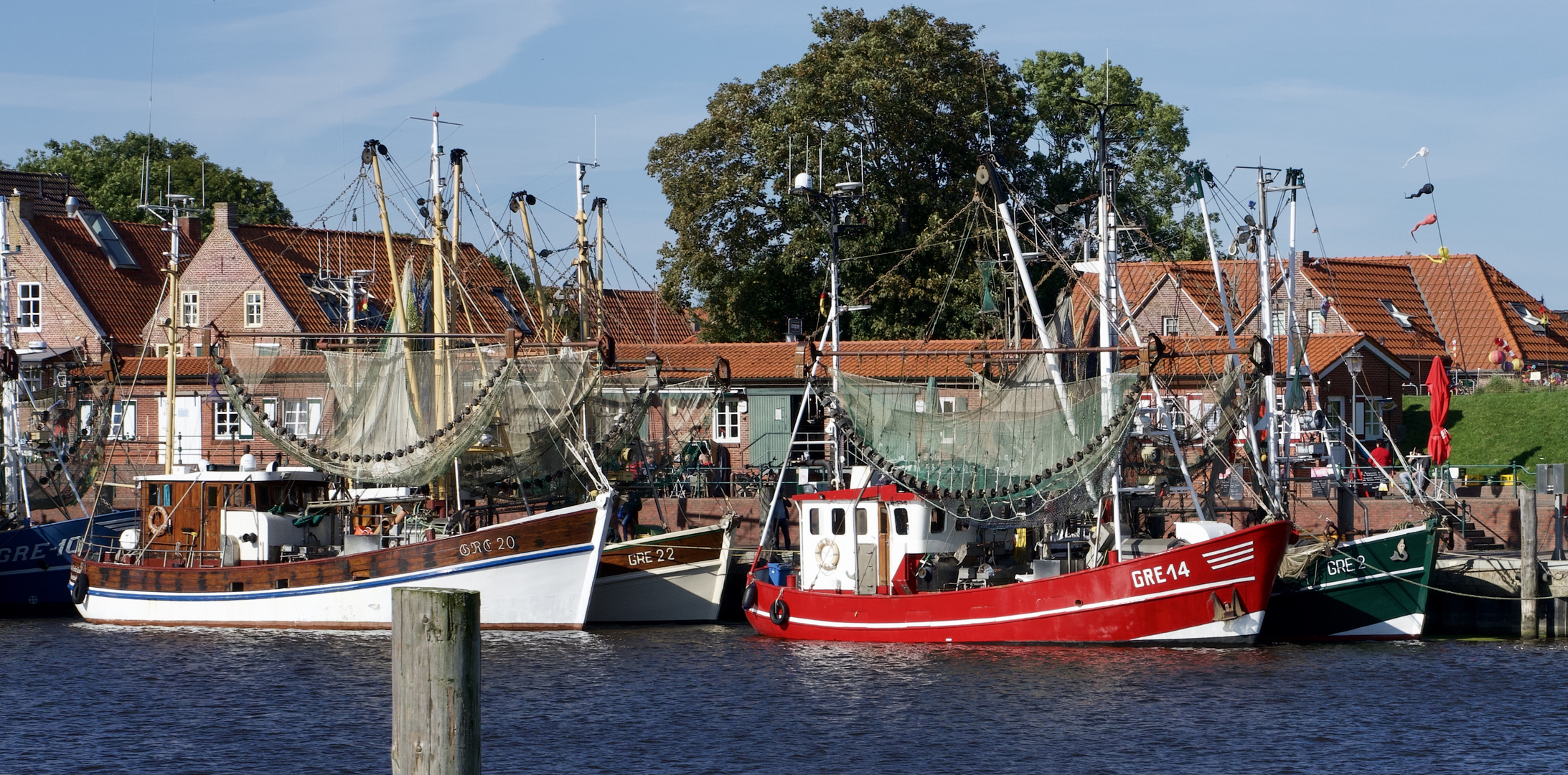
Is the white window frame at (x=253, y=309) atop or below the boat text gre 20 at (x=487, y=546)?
atop

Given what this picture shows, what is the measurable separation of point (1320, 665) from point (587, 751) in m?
12.4

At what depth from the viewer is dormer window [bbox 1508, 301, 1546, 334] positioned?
60719 mm

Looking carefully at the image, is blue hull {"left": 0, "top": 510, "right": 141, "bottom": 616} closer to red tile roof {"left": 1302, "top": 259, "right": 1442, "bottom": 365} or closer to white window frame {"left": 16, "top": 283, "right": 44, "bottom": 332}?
white window frame {"left": 16, "top": 283, "right": 44, "bottom": 332}

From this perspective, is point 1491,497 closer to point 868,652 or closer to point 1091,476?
point 1091,476

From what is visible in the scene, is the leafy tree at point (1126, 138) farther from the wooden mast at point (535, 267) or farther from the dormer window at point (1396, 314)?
the wooden mast at point (535, 267)

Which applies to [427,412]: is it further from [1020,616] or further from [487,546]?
[1020,616]

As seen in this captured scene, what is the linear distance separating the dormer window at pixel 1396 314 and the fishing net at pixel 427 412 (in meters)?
33.5

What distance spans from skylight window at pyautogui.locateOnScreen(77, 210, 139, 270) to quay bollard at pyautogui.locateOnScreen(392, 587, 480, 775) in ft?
191

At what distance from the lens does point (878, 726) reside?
23.4 m

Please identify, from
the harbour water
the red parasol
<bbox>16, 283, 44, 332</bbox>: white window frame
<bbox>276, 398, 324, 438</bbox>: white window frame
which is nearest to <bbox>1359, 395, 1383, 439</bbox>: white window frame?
the red parasol

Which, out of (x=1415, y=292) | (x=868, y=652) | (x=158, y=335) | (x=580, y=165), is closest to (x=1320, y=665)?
(x=868, y=652)

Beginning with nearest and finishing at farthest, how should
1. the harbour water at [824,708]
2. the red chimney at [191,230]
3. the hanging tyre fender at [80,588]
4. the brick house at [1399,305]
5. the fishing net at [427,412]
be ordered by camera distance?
1. the harbour water at [824,708]
2. the fishing net at [427,412]
3. the hanging tyre fender at [80,588]
4. the brick house at [1399,305]
5. the red chimney at [191,230]

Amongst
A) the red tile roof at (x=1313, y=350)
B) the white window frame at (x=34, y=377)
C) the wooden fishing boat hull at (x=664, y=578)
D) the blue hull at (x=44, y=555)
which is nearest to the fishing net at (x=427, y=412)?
the wooden fishing boat hull at (x=664, y=578)

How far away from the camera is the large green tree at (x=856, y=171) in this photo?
172 ft
